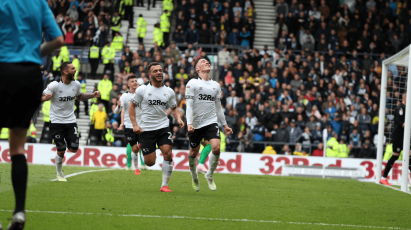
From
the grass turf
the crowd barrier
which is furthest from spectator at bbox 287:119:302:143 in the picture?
the grass turf

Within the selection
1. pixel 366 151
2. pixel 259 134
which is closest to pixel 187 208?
pixel 259 134

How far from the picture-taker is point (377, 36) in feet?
84.0

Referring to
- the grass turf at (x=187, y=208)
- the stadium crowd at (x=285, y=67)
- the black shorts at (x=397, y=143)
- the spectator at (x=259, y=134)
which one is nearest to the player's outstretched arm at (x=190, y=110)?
the grass turf at (x=187, y=208)

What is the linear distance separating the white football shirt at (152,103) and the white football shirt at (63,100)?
2092 millimetres

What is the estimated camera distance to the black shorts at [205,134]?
9.11 meters

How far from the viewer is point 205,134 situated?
924 centimetres

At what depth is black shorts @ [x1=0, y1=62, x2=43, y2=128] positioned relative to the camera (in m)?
4.27

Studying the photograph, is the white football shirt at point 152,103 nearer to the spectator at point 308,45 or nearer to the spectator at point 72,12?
the spectator at point 308,45

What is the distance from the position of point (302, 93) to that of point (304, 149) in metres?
2.98

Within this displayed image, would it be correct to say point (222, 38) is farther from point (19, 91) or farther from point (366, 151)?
point (19, 91)

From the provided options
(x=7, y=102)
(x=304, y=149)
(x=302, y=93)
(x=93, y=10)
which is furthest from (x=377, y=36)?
(x=7, y=102)

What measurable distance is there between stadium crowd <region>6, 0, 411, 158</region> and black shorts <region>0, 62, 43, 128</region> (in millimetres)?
13850

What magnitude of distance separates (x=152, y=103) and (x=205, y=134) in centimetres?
113

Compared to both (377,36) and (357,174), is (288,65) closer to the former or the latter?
(377,36)
